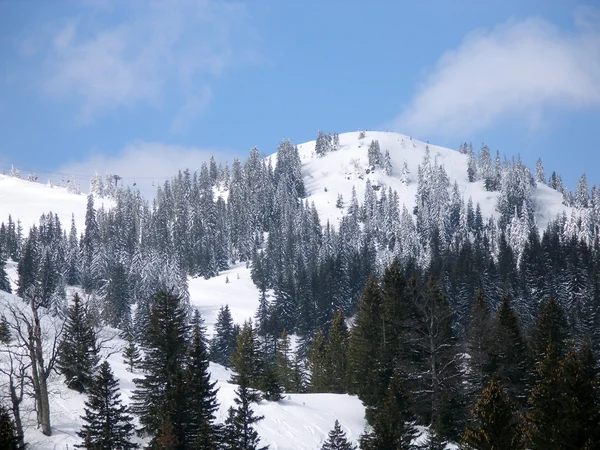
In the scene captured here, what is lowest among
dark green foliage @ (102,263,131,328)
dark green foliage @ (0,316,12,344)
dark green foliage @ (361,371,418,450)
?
dark green foliage @ (361,371,418,450)

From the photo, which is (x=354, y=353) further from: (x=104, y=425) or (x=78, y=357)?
(x=104, y=425)

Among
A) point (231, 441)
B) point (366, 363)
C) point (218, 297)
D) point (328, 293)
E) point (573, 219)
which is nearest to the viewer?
point (231, 441)

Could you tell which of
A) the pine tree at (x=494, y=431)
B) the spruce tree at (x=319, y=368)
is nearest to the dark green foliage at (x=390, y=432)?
the pine tree at (x=494, y=431)

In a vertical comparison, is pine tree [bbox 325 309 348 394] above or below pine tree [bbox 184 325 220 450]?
above

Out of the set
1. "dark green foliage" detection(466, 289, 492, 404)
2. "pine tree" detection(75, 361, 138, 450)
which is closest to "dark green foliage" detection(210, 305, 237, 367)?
"dark green foliage" detection(466, 289, 492, 404)

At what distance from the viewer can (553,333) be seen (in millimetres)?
42406

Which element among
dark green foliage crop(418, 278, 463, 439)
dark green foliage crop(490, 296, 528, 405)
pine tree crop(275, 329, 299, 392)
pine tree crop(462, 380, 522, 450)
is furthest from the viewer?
pine tree crop(275, 329, 299, 392)

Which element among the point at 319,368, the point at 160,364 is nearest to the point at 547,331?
the point at 319,368

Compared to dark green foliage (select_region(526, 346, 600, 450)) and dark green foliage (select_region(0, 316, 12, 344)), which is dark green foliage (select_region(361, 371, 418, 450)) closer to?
dark green foliage (select_region(526, 346, 600, 450))

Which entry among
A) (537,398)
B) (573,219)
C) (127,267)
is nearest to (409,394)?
(537,398)

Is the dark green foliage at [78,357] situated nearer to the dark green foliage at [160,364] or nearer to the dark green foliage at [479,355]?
the dark green foliage at [160,364]

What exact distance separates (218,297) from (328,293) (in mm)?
35996

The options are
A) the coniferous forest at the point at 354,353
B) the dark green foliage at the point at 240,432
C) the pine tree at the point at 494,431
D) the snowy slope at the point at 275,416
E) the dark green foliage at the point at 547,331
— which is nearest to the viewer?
the pine tree at the point at 494,431

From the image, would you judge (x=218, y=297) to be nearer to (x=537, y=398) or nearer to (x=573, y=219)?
(x=573, y=219)
